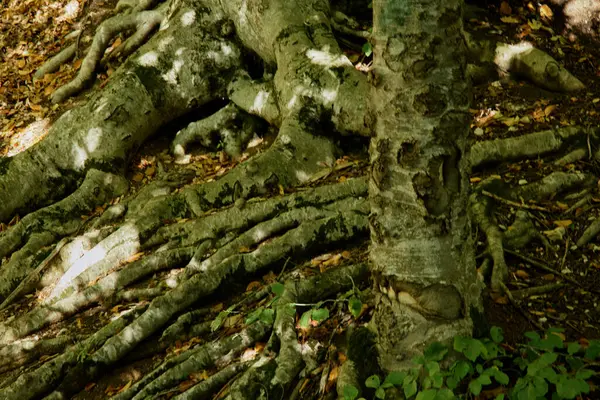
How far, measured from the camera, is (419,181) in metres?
2.32

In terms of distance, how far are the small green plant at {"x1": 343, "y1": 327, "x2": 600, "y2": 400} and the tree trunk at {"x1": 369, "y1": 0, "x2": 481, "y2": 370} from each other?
4.2 inches

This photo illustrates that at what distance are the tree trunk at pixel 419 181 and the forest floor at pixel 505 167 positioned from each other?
0.62 metres

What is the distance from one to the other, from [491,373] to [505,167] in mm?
2362

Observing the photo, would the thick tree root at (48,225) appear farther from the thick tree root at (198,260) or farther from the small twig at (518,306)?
A: the small twig at (518,306)

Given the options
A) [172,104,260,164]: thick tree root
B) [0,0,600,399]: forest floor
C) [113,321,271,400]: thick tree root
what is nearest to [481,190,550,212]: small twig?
[0,0,600,399]: forest floor

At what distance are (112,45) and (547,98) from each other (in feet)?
18.1

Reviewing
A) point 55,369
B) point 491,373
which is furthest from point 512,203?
point 55,369

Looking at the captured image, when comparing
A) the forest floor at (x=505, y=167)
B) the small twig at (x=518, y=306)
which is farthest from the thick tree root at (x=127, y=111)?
the small twig at (x=518, y=306)

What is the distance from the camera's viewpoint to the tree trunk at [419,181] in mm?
2172

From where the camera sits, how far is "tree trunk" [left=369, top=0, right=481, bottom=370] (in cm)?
217

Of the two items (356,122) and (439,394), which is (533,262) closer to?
(439,394)

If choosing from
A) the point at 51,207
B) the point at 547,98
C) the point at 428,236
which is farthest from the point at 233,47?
the point at 428,236

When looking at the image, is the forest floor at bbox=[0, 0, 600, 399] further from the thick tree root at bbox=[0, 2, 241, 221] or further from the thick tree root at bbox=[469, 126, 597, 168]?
Answer: the thick tree root at bbox=[0, 2, 241, 221]

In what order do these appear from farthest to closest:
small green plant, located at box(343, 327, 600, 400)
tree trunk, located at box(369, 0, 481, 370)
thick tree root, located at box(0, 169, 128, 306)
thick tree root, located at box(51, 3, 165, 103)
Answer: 1. thick tree root, located at box(51, 3, 165, 103)
2. thick tree root, located at box(0, 169, 128, 306)
3. small green plant, located at box(343, 327, 600, 400)
4. tree trunk, located at box(369, 0, 481, 370)
